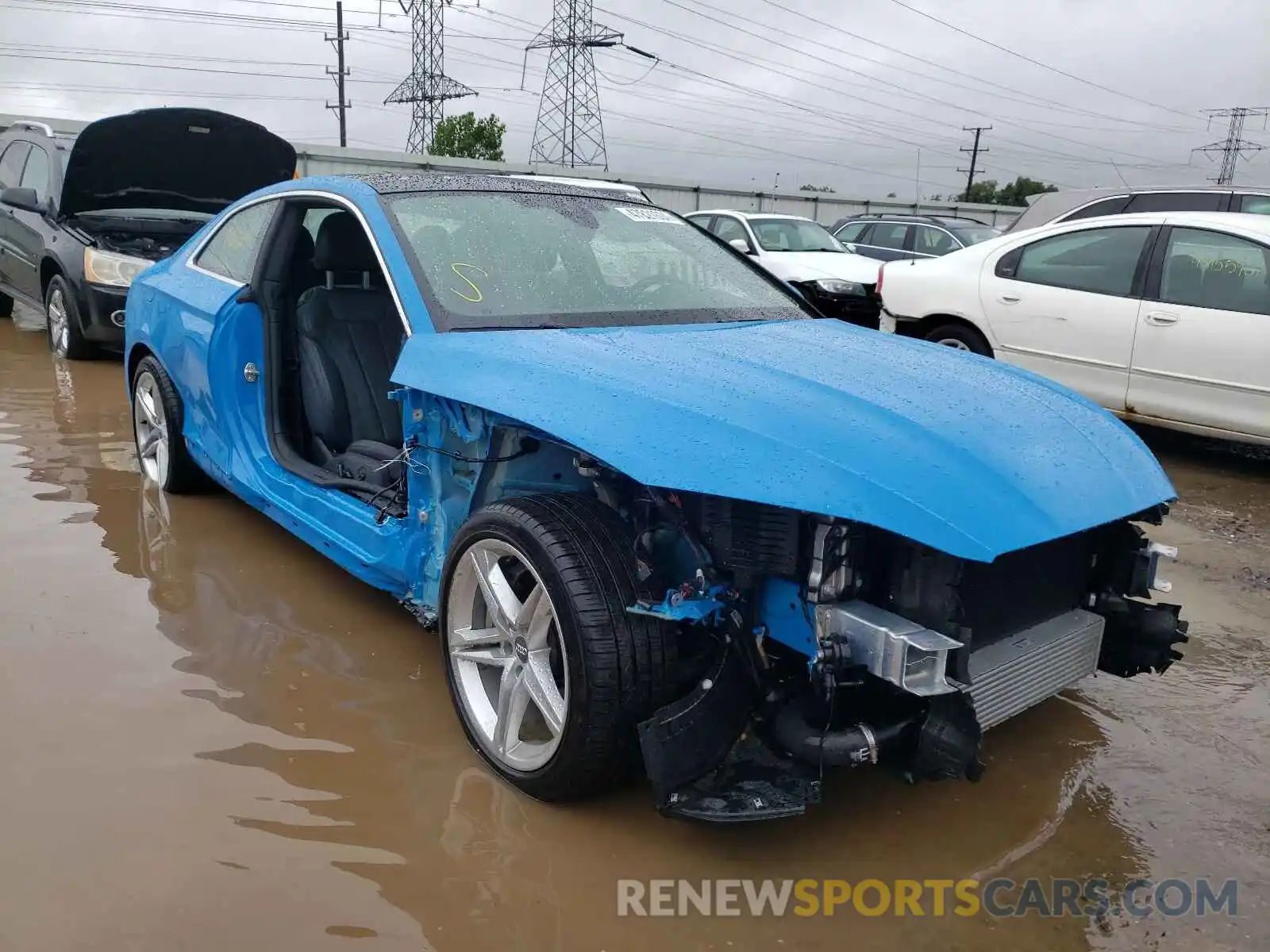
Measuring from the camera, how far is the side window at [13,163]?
346 inches

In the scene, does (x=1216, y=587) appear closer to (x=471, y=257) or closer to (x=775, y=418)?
(x=775, y=418)

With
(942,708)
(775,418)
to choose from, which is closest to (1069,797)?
(942,708)

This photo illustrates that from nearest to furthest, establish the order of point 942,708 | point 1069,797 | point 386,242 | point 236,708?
point 942,708 < point 1069,797 < point 236,708 < point 386,242

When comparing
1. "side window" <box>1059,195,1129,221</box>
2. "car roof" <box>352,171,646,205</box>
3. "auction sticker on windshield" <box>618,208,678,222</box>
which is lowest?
"auction sticker on windshield" <box>618,208,678,222</box>

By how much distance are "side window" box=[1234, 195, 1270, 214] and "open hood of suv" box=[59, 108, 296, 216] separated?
7.95 m

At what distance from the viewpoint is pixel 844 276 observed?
10250 mm

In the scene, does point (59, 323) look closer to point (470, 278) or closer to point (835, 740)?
point (470, 278)

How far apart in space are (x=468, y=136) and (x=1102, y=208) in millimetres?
41497

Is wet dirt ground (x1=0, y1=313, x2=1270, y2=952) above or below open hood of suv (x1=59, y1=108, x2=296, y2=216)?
below

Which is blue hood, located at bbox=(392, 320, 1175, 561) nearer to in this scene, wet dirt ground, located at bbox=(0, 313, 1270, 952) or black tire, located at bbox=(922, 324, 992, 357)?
wet dirt ground, located at bbox=(0, 313, 1270, 952)

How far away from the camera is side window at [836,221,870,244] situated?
13.9 meters

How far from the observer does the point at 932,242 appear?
42.4ft

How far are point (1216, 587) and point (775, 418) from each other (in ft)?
9.79

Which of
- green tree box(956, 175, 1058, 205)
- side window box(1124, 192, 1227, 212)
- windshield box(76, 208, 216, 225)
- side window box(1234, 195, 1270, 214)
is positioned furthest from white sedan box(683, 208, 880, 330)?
green tree box(956, 175, 1058, 205)
